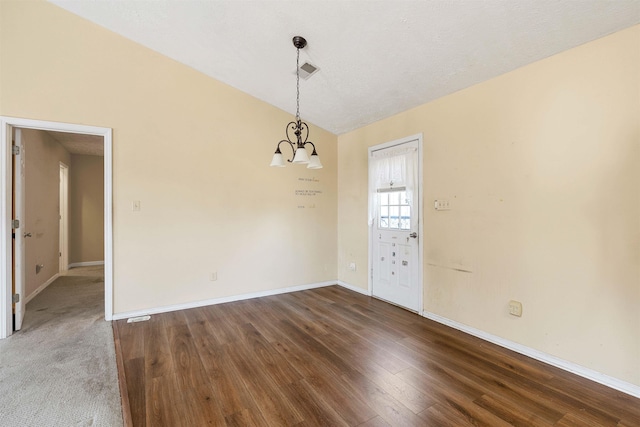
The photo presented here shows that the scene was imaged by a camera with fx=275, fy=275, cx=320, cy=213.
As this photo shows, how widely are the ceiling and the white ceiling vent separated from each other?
7cm

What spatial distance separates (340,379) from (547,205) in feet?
7.38

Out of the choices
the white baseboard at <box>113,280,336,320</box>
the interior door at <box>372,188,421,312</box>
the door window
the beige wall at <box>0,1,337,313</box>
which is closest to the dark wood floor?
the white baseboard at <box>113,280,336,320</box>

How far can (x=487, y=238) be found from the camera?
2758 mm

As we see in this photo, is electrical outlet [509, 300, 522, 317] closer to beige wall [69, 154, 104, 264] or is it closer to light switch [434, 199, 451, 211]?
light switch [434, 199, 451, 211]

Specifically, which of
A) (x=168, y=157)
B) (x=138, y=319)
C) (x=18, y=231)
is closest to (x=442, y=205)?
(x=168, y=157)

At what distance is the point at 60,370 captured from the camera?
2.20 metres

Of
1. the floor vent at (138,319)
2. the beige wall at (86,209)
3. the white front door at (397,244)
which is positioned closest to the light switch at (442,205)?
the white front door at (397,244)

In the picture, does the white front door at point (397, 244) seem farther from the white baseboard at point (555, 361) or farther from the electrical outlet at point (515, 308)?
the electrical outlet at point (515, 308)

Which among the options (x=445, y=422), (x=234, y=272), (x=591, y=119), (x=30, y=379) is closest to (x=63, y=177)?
(x=234, y=272)

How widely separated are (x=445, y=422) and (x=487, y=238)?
1.75 meters

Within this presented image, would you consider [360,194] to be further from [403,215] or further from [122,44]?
[122,44]

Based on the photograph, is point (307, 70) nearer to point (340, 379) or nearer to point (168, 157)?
point (168, 157)

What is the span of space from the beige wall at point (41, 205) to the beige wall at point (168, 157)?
1.00m

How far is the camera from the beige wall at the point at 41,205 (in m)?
3.75
